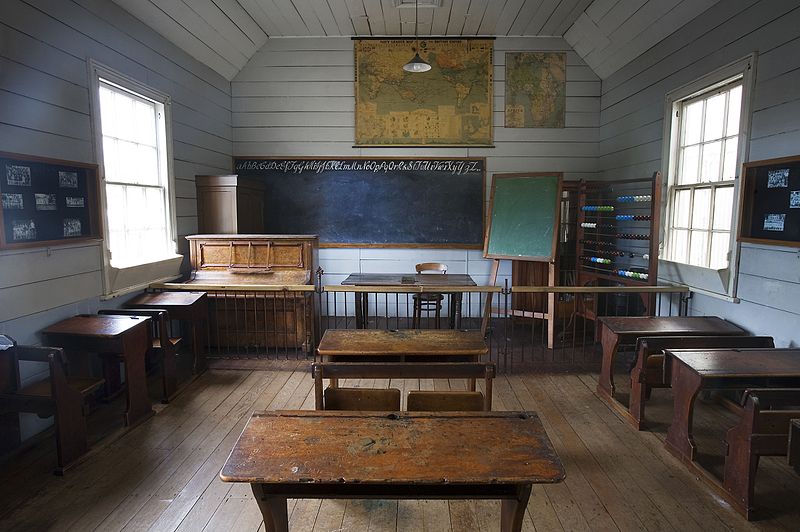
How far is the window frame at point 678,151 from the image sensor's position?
368 centimetres

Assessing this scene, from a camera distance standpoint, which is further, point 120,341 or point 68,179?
point 68,179

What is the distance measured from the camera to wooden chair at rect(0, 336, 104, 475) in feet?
9.11

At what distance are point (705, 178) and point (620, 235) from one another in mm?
901

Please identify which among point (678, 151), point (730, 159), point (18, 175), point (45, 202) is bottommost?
point (45, 202)

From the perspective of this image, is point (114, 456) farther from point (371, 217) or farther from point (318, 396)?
point (371, 217)

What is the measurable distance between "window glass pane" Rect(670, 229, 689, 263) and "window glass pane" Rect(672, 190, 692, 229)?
0.08m

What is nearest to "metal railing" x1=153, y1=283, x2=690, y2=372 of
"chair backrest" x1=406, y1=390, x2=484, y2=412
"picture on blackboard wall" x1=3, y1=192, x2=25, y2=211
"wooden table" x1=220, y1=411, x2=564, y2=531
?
"picture on blackboard wall" x1=3, y1=192, x2=25, y2=211

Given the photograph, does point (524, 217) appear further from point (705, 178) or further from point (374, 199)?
point (374, 199)

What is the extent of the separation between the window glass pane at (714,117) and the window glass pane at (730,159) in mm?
Answer: 148

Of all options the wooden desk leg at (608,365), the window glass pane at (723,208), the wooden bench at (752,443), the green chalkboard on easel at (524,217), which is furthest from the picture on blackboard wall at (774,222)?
the green chalkboard on easel at (524,217)

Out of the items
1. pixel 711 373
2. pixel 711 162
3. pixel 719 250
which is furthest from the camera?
pixel 711 162

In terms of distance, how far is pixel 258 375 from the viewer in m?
4.49

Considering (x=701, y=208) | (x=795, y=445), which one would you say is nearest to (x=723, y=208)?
(x=701, y=208)

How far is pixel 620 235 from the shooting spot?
192 inches
